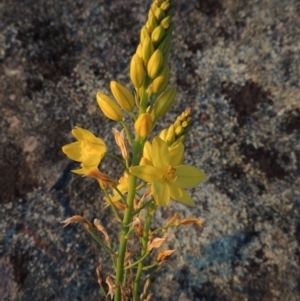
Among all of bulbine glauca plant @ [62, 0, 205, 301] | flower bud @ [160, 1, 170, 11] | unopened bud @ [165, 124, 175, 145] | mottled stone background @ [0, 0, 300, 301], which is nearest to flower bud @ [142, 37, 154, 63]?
bulbine glauca plant @ [62, 0, 205, 301]

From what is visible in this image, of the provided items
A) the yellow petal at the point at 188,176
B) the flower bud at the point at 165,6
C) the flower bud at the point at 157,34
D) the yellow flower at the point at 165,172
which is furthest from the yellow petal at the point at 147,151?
the flower bud at the point at 165,6

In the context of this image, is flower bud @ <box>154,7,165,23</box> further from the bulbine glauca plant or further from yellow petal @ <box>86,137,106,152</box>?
yellow petal @ <box>86,137,106,152</box>

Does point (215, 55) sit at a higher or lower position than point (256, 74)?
higher

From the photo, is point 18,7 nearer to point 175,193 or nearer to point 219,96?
point 219,96

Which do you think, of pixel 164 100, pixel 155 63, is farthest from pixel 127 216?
pixel 155 63

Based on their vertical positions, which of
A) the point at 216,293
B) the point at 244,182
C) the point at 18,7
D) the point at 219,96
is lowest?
the point at 216,293

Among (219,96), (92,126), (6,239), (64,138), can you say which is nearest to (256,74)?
(219,96)
